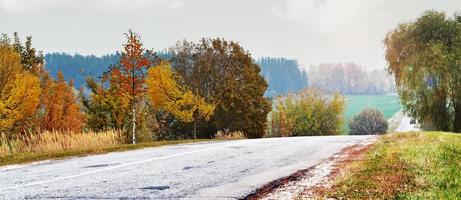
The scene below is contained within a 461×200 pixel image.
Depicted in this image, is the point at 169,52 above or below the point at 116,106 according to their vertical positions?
above

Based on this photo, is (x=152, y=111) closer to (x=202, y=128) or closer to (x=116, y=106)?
(x=202, y=128)

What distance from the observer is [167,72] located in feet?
117

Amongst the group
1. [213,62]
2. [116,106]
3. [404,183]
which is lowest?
[404,183]

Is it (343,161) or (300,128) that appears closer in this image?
(343,161)

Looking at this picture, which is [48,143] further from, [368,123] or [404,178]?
[368,123]

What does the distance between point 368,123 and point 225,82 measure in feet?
156

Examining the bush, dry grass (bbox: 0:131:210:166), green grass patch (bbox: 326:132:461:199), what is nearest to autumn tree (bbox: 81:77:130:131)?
dry grass (bbox: 0:131:210:166)

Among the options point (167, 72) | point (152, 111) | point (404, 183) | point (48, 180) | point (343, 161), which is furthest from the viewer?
point (152, 111)

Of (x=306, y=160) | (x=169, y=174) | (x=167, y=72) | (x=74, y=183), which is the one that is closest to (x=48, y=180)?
(x=74, y=183)

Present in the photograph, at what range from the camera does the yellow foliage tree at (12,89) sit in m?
30.2

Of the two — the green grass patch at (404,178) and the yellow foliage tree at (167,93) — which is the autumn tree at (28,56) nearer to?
the yellow foliage tree at (167,93)

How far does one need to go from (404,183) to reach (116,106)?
35587mm

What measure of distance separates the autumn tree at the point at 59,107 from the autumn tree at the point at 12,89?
987cm

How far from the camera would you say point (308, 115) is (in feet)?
260
